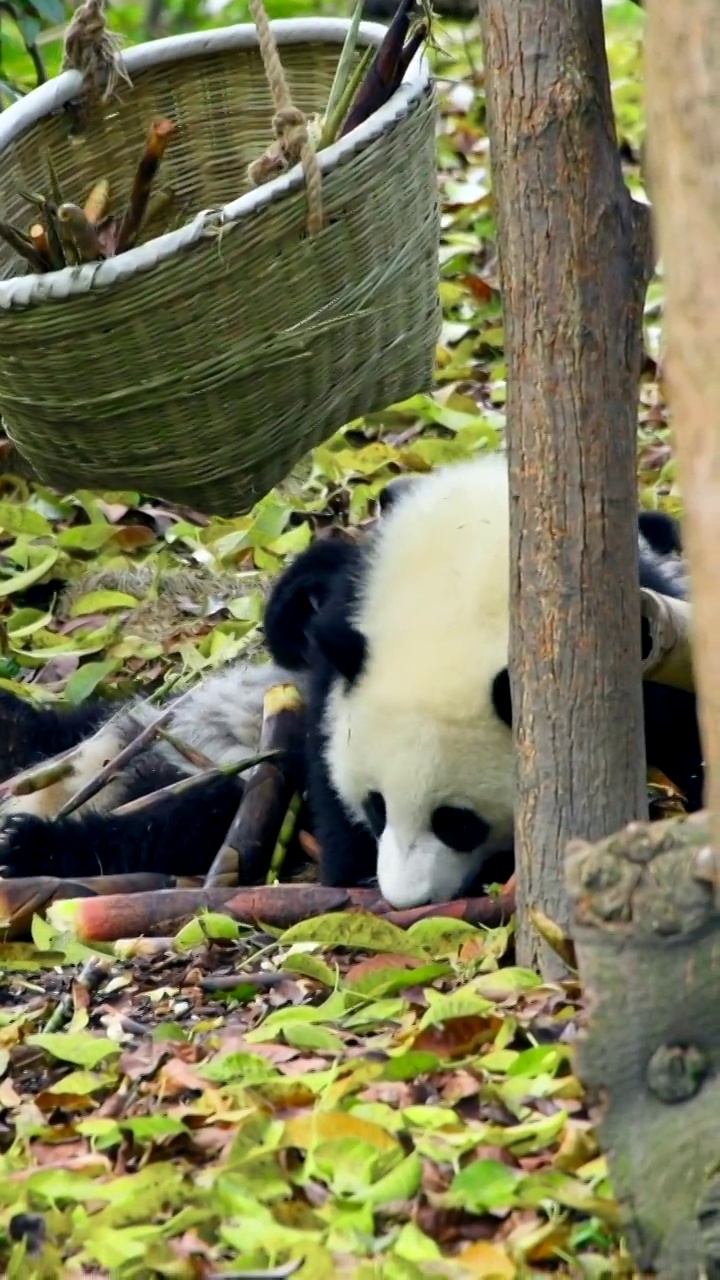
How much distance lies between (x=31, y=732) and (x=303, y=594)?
0.96 meters

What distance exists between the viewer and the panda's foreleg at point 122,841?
3914 mm

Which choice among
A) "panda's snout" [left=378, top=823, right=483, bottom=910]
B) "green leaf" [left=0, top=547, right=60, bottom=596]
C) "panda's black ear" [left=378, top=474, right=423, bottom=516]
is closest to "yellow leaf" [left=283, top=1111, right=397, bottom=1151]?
"panda's snout" [left=378, top=823, right=483, bottom=910]

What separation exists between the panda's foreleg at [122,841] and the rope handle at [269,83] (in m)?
1.38

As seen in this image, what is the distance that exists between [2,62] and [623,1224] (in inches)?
263

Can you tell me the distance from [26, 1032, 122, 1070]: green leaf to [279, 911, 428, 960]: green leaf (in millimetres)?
487

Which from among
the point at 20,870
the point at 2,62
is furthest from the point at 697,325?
the point at 2,62

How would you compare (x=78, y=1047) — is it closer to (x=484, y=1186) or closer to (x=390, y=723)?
(x=484, y=1186)

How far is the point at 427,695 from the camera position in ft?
11.0

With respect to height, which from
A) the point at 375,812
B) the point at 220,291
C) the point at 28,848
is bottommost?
the point at 28,848

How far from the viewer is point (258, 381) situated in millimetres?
3383

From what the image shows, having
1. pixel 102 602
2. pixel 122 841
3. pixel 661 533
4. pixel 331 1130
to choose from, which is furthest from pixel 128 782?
pixel 331 1130

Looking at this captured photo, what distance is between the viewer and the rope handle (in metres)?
2.98

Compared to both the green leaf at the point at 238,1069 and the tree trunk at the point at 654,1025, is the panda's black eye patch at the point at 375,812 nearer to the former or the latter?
the green leaf at the point at 238,1069

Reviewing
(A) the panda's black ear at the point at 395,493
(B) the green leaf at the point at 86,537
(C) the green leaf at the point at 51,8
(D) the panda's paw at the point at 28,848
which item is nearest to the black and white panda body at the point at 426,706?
(A) the panda's black ear at the point at 395,493
